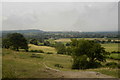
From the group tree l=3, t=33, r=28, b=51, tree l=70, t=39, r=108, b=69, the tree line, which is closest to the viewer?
the tree line

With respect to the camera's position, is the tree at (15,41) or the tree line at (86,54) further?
the tree at (15,41)

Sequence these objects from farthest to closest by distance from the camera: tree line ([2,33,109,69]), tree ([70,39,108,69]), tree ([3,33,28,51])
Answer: tree ([3,33,28,51]) → tree ([70,39,108,69]) → tree line ([2,33,109,69])

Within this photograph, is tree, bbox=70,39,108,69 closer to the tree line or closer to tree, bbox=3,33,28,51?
the tree line

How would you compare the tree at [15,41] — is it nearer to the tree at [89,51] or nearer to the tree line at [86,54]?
the tree line at [86,54]

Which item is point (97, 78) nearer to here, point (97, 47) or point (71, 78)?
point (71, 78)

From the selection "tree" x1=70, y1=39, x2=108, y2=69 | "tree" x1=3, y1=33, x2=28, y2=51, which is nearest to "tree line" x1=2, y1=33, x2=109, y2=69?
"tree" x1=70, y1=39, x2=108, y2=69

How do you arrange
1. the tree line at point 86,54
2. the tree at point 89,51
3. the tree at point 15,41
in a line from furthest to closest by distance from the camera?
the tree at point 15,41 < the tree at point 89,51 < the tree line at point 86,54

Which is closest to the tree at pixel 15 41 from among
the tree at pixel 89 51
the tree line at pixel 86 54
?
the tree line at pixel 86 54

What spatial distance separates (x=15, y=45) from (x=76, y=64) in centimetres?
2628

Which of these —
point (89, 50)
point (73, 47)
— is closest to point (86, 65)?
point (89, 50)

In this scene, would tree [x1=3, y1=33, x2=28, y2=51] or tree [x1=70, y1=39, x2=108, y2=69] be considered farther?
tree [x1=3, y1=33, x2=28, y2=51]

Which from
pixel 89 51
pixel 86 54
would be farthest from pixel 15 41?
pixel 89 51

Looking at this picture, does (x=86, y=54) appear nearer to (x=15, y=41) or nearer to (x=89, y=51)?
(x=89, y=51)

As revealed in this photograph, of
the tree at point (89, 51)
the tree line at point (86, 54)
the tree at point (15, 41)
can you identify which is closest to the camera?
the tree line at point (86, 54)
